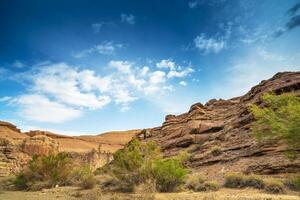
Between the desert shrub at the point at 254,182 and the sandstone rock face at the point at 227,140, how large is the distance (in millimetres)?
3020

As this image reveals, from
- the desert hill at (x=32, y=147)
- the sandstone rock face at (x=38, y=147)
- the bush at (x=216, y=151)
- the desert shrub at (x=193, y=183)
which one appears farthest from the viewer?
the sandstone rock face at (x=38, y=147)

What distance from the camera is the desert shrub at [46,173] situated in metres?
28.2

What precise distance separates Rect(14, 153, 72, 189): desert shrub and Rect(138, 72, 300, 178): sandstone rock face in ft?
38.9

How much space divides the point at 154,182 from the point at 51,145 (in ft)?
124

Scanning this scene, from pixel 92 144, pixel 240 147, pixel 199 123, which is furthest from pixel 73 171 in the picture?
pixel 92 144

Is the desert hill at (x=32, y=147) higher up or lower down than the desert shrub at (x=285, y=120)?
higher up

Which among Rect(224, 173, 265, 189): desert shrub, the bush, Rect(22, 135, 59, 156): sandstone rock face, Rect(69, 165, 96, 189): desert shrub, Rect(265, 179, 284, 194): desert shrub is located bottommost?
Rect(265, 179, 284, 194): desert shrub

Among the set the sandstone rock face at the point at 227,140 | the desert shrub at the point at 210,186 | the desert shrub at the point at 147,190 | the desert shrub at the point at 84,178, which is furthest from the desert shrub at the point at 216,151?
the desert shrub at the point at 147,190

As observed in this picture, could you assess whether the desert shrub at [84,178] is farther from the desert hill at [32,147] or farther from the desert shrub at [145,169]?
the desert hill at [32,147]

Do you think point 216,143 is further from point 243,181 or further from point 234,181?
point 243,181

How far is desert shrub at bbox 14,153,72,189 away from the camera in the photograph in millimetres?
28188

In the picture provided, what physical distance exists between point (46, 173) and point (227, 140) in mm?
17544

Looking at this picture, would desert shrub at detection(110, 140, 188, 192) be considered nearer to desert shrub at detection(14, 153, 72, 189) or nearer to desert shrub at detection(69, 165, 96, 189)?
desert shrub at detection(69, 165, 96, 189)

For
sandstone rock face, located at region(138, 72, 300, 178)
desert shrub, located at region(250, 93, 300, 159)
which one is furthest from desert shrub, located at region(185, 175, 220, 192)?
desert shrub, located at region(250, 93, 300, 159)
